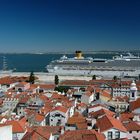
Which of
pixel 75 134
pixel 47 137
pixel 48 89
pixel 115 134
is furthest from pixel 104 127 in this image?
pixel 48 89

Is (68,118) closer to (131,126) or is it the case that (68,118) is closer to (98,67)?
(131,126)

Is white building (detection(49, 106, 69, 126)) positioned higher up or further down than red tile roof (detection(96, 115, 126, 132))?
further down

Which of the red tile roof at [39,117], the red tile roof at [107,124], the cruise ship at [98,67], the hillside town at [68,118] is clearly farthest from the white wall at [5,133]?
the cruise ship at [98,67]

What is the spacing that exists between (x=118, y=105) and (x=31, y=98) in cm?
612

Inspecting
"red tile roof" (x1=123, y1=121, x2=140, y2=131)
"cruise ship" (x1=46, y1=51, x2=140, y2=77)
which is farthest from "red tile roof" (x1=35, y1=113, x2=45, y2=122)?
"cruise ship" (x1=46, y1=51, x2=140, y2=77)

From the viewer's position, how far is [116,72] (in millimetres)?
60344

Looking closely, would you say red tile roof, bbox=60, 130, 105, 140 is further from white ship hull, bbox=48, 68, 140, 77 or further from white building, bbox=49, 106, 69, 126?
white ship hull, bbox=48, 68, 140, 77

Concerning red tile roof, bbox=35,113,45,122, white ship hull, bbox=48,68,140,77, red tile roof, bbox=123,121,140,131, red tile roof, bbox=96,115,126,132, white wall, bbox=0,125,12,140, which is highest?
white wall, bbox=0,125,12,140

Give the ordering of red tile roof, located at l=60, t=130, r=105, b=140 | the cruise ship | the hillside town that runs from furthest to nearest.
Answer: the cruise ship
the hillside town
red tile roof, located at l=60, t=130, r=105, b=140

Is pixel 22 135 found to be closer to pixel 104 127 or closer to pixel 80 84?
pixel 104 127

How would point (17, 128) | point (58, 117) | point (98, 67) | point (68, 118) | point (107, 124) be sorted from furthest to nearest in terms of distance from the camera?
point (98, 67) < point (58, 117) < point (68, 118) < point (17, 128) < point (107, 124)

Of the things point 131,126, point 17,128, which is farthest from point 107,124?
point 17,128

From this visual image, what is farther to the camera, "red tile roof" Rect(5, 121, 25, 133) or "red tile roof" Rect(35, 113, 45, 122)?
"red tile roof" Rect(35, 113, 45, 122)

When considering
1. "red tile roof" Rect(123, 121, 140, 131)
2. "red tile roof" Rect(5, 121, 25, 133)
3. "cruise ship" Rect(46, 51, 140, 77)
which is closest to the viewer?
"red tile roof" Rect(5, 121, 25, 133)
